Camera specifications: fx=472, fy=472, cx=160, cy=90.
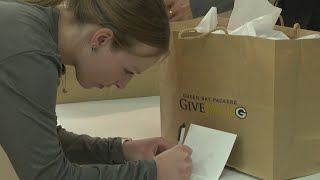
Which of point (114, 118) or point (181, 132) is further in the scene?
point (114, 118)

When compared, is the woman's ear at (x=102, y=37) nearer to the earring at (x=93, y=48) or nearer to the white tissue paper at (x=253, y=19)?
the earring at (x=93, y=48)

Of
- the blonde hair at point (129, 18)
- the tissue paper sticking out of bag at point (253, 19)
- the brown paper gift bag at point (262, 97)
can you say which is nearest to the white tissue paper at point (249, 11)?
the tissue paper sticking out of bag at point (253, 19)

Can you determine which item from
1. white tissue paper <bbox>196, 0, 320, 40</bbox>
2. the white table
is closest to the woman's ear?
white tissue paper <bbox>196, 0, 320, 40</bbox>

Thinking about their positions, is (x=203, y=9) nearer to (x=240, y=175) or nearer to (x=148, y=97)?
(x=148, y=97)

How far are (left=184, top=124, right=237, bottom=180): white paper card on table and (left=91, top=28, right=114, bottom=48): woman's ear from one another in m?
0.31

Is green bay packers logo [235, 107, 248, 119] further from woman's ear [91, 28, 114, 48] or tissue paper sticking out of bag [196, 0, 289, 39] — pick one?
woman's ear [91, 28, 114, 48]

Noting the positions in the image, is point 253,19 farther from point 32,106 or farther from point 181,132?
point 32,106

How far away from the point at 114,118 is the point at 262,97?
0.62 m

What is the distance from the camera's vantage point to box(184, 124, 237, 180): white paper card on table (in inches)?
40.8

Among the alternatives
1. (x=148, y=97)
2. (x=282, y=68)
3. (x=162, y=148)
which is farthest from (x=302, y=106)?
(x=148, y=97)

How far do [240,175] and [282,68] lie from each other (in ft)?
0.87

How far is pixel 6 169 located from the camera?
99 cm

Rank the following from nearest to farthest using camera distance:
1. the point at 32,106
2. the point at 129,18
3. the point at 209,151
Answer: the point at 32,106
the point at 129,18
the point at 209,151

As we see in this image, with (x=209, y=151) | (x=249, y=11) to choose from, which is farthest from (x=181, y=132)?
(x=249, y=11)
